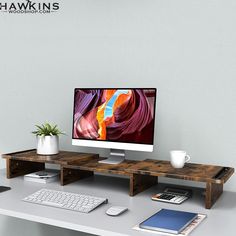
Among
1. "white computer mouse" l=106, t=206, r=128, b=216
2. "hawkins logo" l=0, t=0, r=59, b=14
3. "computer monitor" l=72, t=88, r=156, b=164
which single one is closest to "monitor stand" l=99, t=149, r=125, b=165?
"computer monitor" l=72, t=88, r=156, b=164

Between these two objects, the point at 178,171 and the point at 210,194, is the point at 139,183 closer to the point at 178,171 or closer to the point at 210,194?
the point at 178,171

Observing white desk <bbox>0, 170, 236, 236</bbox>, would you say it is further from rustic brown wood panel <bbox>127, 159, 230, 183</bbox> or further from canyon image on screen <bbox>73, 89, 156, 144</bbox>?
canyon image on screen <bbox>73, 89, 156, 144</bbox>

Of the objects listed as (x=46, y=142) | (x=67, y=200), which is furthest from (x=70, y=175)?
(x=67, y=200)

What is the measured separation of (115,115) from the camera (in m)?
1.81

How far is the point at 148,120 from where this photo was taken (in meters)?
1.73

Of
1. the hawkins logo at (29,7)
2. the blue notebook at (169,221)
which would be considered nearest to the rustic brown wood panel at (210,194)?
the blue notebook at (169,221)

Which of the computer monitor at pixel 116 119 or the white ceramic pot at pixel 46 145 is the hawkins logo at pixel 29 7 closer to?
the computer monitor at pixel 116 119

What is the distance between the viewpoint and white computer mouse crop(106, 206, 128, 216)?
136cm

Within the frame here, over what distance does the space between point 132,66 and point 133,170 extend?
2.12ft

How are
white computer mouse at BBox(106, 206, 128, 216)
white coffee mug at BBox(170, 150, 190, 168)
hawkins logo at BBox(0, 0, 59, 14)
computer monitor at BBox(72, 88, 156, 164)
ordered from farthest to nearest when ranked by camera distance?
hawkins logo at BBox(0, 0, 59, 14) → computer monitor at BBox(72, 88, 156, 164) → white coffee mug at BBox(170, 150, 190, 168) → white computer mouse at BBox(106, 206, 128, 216)

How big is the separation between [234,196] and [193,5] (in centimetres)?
94

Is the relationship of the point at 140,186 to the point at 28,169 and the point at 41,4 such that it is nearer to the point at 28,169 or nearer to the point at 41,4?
the point at 28,169

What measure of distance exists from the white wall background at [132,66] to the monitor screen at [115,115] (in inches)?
8.2

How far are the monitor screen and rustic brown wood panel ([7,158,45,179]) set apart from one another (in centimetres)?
35
